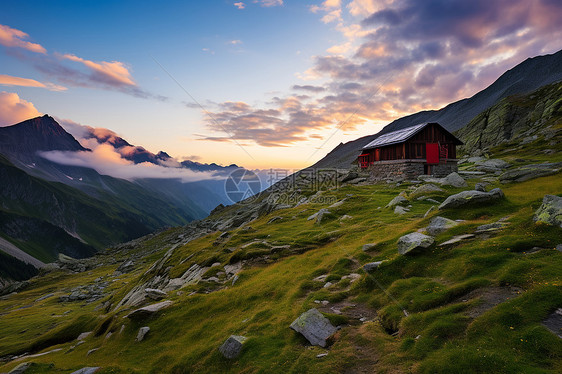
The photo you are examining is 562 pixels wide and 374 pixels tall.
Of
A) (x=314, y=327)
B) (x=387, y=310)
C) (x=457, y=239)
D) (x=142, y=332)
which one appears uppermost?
(x=457, y=239)

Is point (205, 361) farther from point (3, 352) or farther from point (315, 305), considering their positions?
point (3, 352)

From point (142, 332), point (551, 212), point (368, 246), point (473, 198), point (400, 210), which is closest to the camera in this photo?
point (551, 212)

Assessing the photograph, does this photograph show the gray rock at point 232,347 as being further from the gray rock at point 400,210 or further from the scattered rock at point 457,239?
the gray rock at point 400,210

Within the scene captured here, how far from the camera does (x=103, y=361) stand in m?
19.4

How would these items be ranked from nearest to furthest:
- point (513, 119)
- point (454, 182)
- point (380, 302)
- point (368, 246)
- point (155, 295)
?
Answer: point (380, 302) < point (368, 246) < point (155, 295) < point (454, 182) < point (513, 119)

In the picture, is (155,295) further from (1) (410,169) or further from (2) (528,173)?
(1) (410,169)

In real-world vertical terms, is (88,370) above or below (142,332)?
above

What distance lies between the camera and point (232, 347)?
48.6 ft

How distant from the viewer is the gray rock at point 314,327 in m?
Result: 13.3

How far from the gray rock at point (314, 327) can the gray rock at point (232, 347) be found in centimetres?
303

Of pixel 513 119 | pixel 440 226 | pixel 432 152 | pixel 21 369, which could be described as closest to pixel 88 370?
pixel 21 369

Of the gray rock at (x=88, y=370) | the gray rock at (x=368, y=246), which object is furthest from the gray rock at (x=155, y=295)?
the gray rock at (x=368, y=246)

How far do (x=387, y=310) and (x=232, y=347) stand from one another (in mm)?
8532

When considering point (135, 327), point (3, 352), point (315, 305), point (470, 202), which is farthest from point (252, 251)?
point (3, 352)
